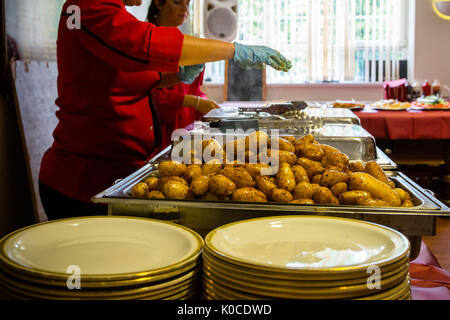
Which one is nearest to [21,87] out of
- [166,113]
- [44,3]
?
[44,3]

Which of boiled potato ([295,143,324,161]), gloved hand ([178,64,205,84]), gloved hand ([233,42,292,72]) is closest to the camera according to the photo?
boiled potato ([295,143,324,161])

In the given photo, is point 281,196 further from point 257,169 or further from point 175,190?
point 175,190

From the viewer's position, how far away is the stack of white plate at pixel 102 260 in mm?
653

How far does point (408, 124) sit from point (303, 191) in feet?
9.87

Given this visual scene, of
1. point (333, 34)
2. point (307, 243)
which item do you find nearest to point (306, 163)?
point (307, 243)

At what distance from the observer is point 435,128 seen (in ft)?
12.5

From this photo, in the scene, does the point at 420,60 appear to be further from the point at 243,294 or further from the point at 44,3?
the point at 243,294

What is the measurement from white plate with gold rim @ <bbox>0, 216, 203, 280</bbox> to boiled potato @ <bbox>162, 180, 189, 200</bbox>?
19 centimetres

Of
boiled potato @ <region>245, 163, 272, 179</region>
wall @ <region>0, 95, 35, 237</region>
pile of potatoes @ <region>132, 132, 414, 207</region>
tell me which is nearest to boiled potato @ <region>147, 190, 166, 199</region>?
pile of potatoes @ <region>132, 132, 414, 207</region>

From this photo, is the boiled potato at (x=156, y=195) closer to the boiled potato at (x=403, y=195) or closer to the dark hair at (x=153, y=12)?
the boiled potato at (x=403, y=195)

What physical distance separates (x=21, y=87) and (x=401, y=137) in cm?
274

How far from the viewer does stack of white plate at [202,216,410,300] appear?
0.64 m

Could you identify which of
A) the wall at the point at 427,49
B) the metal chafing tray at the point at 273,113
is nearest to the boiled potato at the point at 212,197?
the metal chafing tray at the point at 273,113

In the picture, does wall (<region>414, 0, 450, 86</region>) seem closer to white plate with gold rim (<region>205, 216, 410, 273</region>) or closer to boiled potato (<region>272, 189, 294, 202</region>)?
boiled potato (<region>272, 189, 294, 202</region>)
